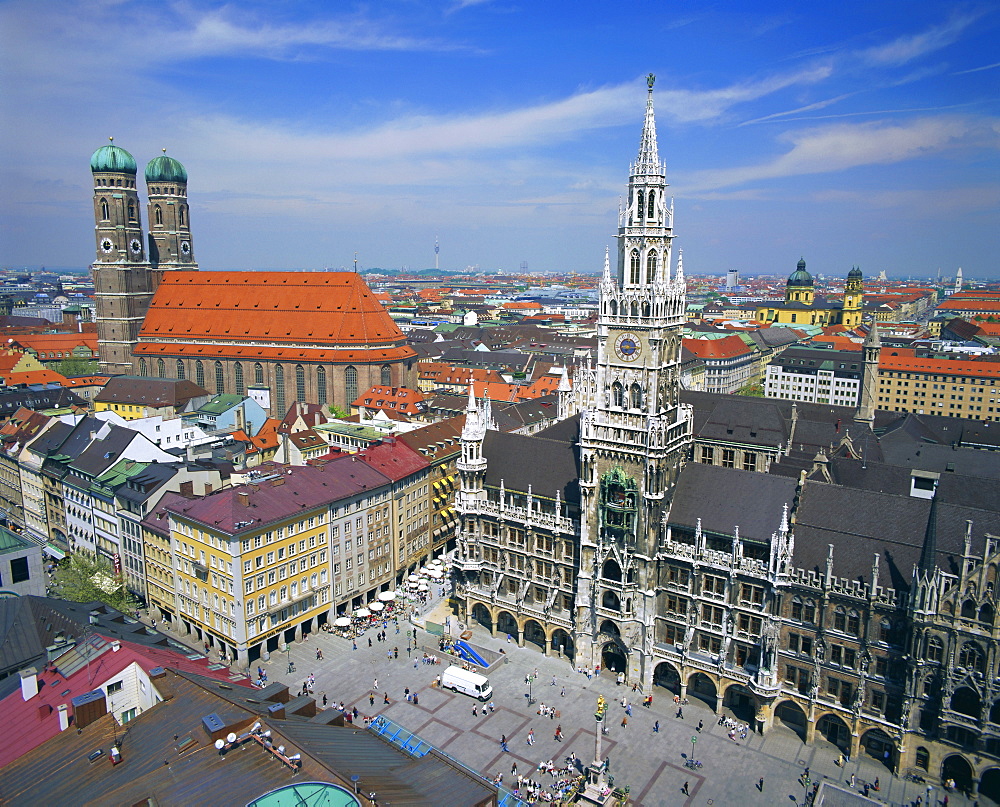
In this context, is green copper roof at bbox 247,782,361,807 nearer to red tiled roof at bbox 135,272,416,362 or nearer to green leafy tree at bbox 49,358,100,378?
red tiled roof at bbox 135,272,416,362

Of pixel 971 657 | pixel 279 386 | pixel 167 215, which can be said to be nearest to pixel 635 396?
pixel 971 657

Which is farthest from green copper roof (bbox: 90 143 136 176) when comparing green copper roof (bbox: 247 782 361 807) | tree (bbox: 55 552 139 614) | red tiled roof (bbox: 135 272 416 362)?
green copper roof (bbox: 247 782 361 807)

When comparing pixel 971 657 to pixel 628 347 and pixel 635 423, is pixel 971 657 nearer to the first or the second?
pixel 635 423

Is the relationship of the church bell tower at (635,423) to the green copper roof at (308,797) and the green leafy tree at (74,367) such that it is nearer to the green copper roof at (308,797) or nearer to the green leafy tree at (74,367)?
the green copper roof at (308,797)

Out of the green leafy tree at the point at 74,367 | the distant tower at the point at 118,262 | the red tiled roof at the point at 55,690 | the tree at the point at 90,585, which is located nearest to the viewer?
the red tiled roof at the point at 55,690

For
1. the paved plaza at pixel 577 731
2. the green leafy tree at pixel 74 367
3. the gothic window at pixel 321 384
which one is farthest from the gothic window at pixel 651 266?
the green leafy tree at pixel 74 367
